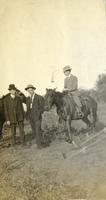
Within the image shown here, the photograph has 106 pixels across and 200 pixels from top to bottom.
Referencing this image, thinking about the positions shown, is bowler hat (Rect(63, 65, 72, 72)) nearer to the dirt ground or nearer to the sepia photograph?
the sepia photograph

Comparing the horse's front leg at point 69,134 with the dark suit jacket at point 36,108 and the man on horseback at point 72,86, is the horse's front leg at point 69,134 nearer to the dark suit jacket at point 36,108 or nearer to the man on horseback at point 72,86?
the man on horseback at point 72,86

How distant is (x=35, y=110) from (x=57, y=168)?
644 mm

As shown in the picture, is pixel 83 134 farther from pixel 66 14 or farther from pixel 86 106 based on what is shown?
pixel 66 14

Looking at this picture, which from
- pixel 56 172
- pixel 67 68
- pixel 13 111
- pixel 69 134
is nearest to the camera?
pixel 56 172

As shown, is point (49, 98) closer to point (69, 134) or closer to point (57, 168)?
point (69, 134)

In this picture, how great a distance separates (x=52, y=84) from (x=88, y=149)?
0.74m

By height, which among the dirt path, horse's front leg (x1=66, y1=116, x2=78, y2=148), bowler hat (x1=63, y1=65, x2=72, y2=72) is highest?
bowler hat (x1=63, y1=65, x2=72, y2=72)

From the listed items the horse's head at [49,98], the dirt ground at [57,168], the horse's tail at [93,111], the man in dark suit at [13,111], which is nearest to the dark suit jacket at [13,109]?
the man in dark suit at [13,111]

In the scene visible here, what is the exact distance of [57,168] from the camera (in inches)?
149

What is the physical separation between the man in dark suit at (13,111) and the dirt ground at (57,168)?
0.10 meters

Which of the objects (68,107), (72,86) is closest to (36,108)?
(68,107)

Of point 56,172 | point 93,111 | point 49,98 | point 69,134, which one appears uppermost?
point 49,98

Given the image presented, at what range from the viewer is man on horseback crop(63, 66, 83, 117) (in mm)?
3988

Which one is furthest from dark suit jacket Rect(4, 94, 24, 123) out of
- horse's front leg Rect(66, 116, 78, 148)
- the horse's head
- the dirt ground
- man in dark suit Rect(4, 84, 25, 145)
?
horse's front leg Rect(66, 116, 78, 148)
